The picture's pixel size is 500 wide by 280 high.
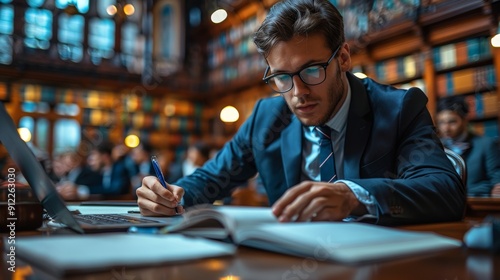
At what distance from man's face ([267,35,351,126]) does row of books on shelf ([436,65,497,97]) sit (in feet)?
13.9

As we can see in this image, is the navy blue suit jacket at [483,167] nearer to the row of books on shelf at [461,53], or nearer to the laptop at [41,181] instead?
the row of books on shelf at [461,53]

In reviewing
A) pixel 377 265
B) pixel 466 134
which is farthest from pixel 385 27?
pixel 377 265

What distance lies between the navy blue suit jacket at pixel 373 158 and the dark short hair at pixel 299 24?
0.24 metres

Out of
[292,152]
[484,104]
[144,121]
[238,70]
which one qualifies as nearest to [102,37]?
[144,121]

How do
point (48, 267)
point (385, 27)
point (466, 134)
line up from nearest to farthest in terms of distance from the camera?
point (48, 267) → point (466, 134) → point (385, 27)

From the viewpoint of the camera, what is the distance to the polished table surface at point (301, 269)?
0.49 m

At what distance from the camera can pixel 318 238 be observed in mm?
563

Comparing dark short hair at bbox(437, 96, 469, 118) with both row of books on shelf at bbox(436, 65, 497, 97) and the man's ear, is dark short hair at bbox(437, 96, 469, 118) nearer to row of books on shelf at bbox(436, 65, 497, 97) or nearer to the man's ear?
row of books on shelf at bbox(436, 65, 497, 97)

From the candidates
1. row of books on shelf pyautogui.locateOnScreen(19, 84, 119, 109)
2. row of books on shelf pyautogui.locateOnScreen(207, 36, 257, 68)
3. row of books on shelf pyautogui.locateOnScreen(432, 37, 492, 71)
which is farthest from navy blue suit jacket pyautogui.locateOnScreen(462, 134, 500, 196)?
row of books on shelf pyautogui.locateOnScreen(19, 84, 119, 109)

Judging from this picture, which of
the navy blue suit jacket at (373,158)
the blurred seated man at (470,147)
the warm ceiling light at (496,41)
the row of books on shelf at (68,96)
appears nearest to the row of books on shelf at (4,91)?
the row of books on shelf at (68,96)

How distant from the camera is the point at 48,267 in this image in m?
0.48

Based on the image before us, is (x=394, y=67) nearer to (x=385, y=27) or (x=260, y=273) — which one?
(x=385, y=27)

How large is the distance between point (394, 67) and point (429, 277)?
597 cm

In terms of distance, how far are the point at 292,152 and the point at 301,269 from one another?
97 cm
